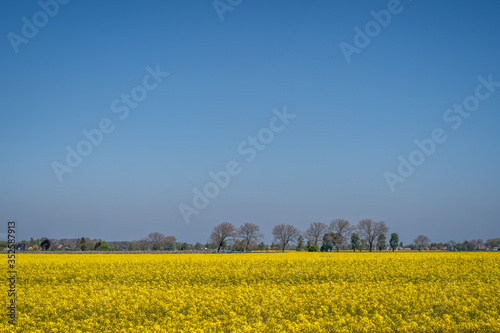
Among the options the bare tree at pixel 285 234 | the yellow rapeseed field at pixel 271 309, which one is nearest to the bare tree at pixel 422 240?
the bare tree at pixel 285 234

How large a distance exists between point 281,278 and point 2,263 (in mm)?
22899

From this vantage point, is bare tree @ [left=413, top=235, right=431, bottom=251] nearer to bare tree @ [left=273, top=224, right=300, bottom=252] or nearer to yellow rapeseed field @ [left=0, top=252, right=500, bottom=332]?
bare tree @ [left=273, top=224, right=300, bottom=252]

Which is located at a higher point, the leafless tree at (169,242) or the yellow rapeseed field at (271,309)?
the yellow rapeseed field at (271,309)

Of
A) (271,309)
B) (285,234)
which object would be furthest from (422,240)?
(271,309)

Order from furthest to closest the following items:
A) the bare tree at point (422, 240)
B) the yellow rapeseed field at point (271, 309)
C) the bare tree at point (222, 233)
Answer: the bare tree at point (422, 240) < the bare tree at point (222, 233) < the yellow rapeseed field at point (271, 309)

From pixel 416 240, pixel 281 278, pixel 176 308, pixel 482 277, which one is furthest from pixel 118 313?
pixel 416 240

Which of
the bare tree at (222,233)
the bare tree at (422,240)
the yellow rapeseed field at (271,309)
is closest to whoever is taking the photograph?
the yellow rapeseed field at (271,309)

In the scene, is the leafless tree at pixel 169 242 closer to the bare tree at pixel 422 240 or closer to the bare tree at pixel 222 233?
the bare tree at pixel 222 233

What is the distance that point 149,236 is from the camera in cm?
15125

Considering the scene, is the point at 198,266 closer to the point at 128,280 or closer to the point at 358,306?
the point at 128,280

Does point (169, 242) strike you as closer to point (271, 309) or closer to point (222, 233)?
point (222, 233)

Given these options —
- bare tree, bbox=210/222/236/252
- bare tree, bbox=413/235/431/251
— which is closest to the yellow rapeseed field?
bare tree, bbox=210/222/236/252

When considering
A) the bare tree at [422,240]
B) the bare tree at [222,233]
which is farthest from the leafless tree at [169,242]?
the bare tree at [422,240]

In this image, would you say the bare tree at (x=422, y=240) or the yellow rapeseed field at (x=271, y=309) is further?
the bare tree at (x=422, y=240)
